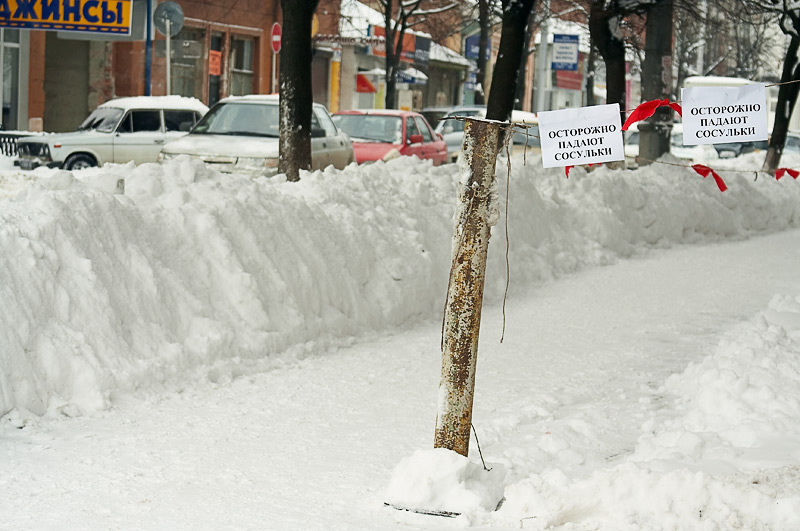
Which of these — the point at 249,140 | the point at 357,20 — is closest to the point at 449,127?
the point at 249,140

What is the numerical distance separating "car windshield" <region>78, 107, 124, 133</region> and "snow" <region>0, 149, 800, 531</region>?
343 inches

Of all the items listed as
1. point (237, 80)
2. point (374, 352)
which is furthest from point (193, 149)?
point (237, 80)

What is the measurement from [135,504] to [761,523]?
8.21 ft

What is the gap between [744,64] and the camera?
54594 millimetres

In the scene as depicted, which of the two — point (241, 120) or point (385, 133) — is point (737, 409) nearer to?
point (241, 120)

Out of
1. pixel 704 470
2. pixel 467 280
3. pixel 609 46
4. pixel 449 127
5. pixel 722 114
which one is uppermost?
pixel 609 46

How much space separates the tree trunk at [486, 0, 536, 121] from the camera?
50.1 feet

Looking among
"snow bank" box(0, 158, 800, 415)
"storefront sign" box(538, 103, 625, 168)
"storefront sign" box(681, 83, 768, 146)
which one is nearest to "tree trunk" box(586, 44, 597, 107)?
"snow bank" box(0, 158, 800, 415)

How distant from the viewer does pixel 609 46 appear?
20.8 meters

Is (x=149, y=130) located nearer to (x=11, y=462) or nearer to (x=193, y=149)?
(x=193, y=149)

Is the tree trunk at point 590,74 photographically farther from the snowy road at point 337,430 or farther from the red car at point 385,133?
the snowy road at point 337,430

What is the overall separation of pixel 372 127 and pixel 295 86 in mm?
7883

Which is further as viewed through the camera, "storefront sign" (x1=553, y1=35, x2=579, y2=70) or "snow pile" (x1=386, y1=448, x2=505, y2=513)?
"storefront sign" (x1=553, y1=35, x2=579, y2=70)

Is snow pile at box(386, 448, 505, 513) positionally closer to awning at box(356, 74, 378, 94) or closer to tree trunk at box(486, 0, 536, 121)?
tree trunk at box(486, 0, 536, 121)
